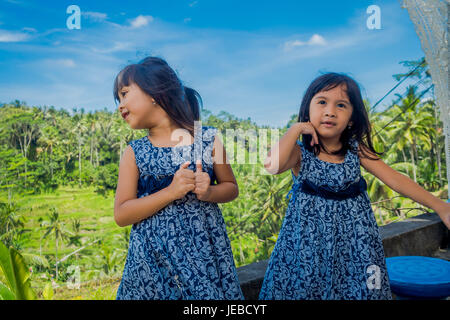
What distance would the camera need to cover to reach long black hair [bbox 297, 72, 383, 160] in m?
1.28

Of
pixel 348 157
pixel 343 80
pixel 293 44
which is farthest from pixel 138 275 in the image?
pixel 293 44

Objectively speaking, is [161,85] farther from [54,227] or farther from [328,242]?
[54,227]

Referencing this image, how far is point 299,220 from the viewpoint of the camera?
126 centimetres

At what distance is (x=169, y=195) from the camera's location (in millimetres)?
973

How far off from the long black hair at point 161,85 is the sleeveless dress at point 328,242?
49 centimetres

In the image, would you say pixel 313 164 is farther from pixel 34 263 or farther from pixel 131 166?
pixel 34 263

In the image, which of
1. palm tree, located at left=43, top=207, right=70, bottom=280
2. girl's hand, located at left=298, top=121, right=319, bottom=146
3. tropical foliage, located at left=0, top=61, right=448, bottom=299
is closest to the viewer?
girl's hand, located at left=298, top=121, right=319, bottom=146

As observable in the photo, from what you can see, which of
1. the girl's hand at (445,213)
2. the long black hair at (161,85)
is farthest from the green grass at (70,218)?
the girl's hand at (445,213)

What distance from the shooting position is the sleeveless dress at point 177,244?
0.98 meters

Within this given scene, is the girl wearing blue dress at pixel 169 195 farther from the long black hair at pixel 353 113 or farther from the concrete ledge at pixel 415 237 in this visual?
the concrete ledge at pixel 415 237

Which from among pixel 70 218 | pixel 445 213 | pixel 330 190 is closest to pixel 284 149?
pixel 330 190

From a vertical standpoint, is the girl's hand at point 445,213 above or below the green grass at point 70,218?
above

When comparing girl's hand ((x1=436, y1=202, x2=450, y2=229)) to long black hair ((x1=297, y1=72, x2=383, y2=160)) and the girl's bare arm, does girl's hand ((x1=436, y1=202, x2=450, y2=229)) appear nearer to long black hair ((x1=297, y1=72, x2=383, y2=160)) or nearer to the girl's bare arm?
long black hair ((x1=297, y1=72, x2=383, y2=160))

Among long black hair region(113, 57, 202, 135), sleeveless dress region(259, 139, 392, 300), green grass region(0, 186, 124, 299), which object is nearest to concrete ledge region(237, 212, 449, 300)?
sleeveless dress region(259, 139, 392, 300)
